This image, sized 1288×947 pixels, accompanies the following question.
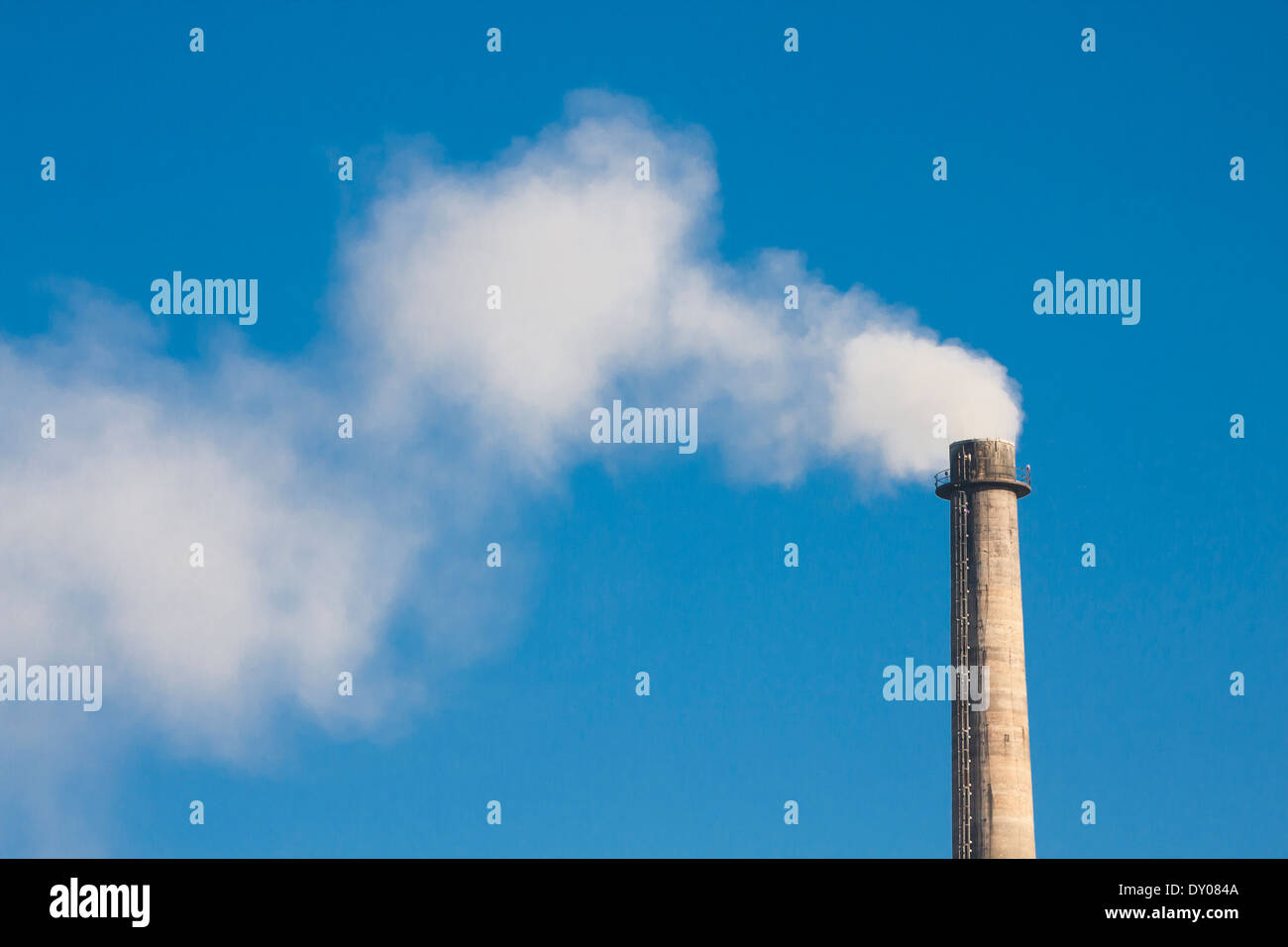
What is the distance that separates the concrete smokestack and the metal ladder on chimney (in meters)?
0.04

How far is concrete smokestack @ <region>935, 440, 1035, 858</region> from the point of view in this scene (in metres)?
60.7

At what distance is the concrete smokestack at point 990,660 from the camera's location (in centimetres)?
6072

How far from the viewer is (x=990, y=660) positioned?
61.4 meters

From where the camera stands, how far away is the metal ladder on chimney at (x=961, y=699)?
6122 centimetres

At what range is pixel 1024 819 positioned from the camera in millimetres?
60812

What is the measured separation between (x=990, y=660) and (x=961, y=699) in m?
1.82

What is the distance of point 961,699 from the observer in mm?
62000

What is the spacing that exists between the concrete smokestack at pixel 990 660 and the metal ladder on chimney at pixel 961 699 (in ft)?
0.11
